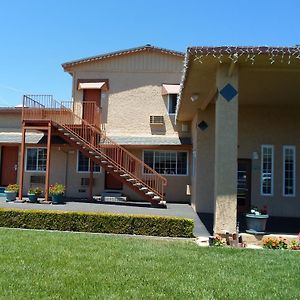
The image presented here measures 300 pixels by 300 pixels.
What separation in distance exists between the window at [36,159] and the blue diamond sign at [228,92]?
14904 millimetres

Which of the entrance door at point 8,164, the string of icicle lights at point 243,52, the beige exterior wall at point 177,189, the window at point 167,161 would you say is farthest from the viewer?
the entrance door at point 8,164

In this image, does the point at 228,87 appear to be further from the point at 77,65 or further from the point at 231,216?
the point at 77,65

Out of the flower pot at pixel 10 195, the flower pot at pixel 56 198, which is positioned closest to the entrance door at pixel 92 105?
the flower pot at pixel 56 198

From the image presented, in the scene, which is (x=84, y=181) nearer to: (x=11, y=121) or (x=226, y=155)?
(x=11, y=121)

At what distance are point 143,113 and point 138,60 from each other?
9.66 feet

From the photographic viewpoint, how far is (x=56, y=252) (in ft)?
25.1

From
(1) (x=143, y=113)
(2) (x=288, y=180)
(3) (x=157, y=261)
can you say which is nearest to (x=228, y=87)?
(3) (x=157, y=261)

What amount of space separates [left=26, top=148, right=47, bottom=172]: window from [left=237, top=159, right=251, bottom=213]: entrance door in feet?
36.4

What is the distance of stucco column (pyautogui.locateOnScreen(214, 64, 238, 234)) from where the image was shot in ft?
31.3

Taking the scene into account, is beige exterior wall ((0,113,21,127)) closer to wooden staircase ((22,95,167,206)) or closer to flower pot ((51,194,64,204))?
wooden staircase ((22,95,167,206))

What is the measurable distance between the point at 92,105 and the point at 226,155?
13.9m

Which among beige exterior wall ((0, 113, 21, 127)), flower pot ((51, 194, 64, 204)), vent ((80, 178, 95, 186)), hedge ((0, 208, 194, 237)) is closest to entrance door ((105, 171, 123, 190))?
vent ((80, 178, 95, 186))

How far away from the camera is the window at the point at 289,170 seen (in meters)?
16.1

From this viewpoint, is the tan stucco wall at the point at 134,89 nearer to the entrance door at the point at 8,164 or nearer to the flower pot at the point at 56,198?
the entrance door at the point at 8,164
